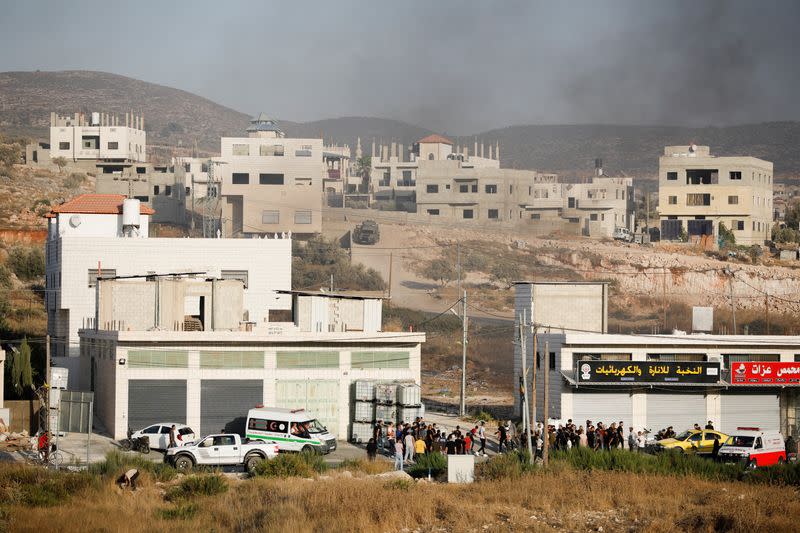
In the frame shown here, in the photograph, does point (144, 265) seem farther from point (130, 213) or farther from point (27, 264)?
point (27, 264)

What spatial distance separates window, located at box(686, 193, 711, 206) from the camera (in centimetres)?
13100

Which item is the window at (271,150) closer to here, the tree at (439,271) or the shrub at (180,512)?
the tree at (439,271)

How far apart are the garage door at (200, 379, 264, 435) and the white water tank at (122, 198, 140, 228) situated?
22153mm

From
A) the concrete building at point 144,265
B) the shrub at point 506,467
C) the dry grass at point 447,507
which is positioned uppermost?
the concrete building at point 144,265

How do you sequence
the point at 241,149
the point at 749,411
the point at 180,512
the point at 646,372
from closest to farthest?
the point at 180,512
the point at 646,372
the point at 749,411
the point at 241,149

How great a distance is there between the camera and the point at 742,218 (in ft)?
433

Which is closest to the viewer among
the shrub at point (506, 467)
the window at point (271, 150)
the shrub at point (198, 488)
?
the shrub at point (198, 488)

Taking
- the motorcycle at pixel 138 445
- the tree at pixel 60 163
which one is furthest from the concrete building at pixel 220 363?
the tree at pixel 60 163

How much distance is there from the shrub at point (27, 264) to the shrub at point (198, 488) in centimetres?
6754

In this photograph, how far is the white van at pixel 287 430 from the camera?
41594 millimetres

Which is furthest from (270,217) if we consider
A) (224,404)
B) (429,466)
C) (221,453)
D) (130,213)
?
(429,466)

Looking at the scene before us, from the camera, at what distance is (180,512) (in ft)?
106

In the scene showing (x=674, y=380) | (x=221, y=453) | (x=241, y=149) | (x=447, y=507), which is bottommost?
(x=447, y=507)

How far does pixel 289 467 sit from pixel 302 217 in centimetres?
8518
